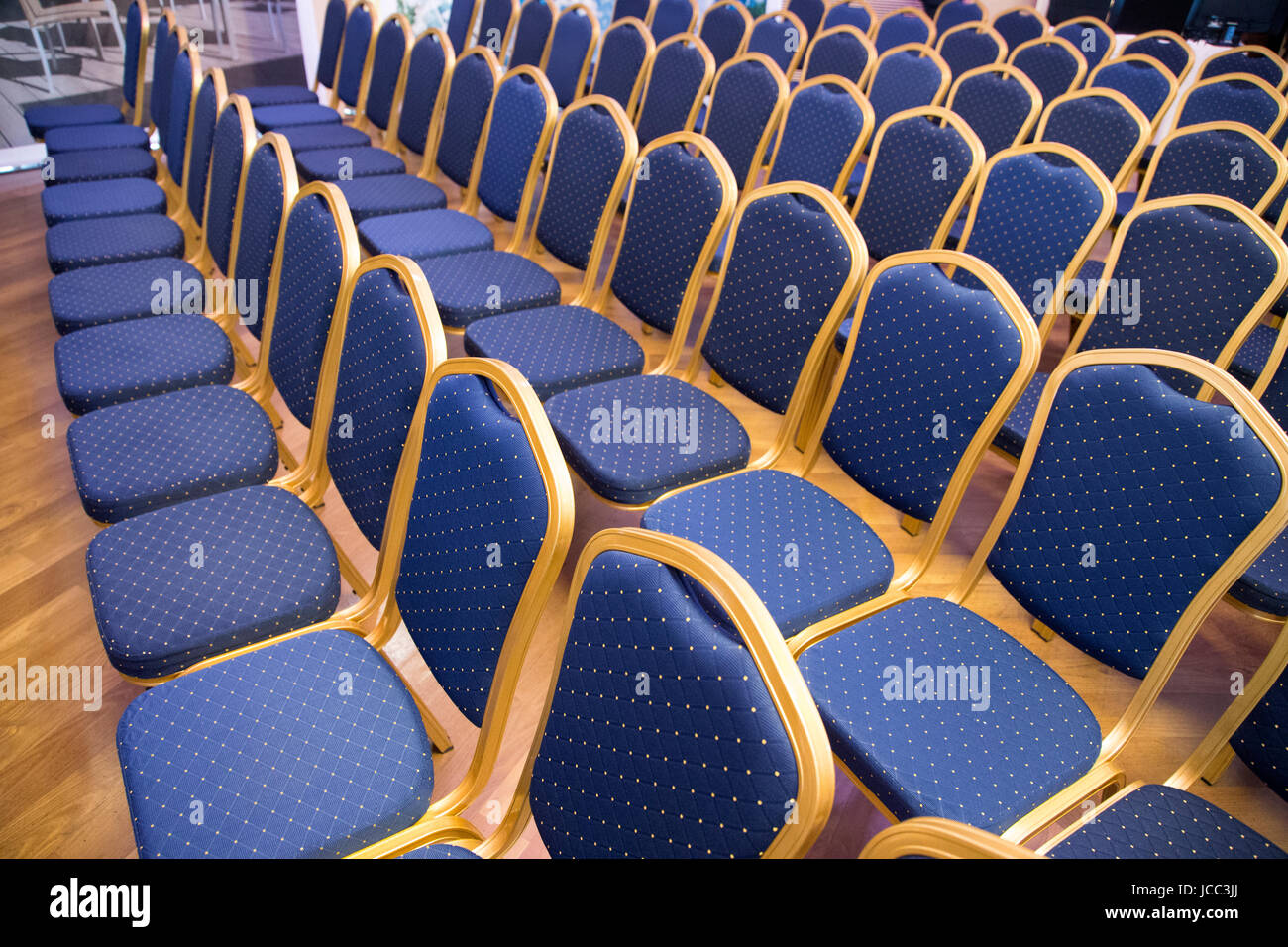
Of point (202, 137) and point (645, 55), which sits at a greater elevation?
point (645, 55)

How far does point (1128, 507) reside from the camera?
1407 millimetres

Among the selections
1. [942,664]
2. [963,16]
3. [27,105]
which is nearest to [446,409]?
[942,664]

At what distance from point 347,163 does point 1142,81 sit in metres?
4.32

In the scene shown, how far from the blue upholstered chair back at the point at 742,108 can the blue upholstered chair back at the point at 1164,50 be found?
10.5 feet

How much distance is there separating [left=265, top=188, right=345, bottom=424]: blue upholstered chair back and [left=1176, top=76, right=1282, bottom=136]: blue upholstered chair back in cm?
435

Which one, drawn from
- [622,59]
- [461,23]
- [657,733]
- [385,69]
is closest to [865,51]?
[622,59]

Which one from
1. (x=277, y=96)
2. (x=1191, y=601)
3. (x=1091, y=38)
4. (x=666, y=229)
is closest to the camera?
(x=1191, y=601)

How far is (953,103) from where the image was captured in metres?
3.93

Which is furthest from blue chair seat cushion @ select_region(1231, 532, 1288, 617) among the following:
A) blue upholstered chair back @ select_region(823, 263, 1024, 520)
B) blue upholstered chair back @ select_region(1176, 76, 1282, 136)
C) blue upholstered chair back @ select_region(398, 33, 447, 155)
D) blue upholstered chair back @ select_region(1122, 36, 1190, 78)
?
blue upholstered chair back @ select_region(1122, 36, 1190, 78)

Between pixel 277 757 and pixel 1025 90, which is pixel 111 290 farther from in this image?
pixel 1025 90

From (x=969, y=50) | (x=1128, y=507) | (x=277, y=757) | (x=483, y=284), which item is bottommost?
(x=277, y=757)

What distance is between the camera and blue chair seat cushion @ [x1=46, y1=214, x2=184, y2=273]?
2670 millimetres

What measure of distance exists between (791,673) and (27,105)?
6686 mm

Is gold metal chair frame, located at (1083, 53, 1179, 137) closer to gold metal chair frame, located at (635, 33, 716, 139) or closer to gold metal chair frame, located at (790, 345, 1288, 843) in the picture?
gold metal chair frame, located at (635, 33, 716, 139)
